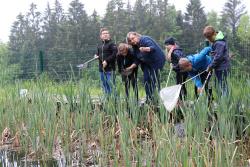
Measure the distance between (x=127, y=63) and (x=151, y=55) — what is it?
51 cm

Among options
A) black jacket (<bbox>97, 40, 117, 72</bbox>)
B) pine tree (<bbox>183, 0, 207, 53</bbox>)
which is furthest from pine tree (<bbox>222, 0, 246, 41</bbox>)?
black jacket (<bbox>97, 40, 117, 72</bbox>)

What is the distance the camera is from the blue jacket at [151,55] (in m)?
7.30

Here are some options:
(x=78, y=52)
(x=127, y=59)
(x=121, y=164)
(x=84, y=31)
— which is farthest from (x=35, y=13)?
(x=121, y=164)

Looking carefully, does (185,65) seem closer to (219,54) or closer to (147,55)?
(219,54)

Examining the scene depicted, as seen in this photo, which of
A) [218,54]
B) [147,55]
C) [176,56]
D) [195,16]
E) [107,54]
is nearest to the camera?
[218,54]

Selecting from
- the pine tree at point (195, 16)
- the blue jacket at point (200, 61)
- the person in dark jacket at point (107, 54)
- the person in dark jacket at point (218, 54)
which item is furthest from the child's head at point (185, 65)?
the pine tree at point (195, 16)

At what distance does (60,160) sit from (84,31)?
1457 inches

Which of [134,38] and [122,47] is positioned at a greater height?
[134,38]

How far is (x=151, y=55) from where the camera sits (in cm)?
732

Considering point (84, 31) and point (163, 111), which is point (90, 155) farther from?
point (84, 31)

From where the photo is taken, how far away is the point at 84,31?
4153 cm

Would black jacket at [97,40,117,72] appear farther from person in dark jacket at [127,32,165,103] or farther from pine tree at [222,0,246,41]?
pine tree at [222,0,246,41]

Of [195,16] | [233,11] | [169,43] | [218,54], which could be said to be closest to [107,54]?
[169,43]

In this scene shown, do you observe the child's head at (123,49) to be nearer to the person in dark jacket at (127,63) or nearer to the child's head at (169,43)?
the person in dark jacket at (127,63)
